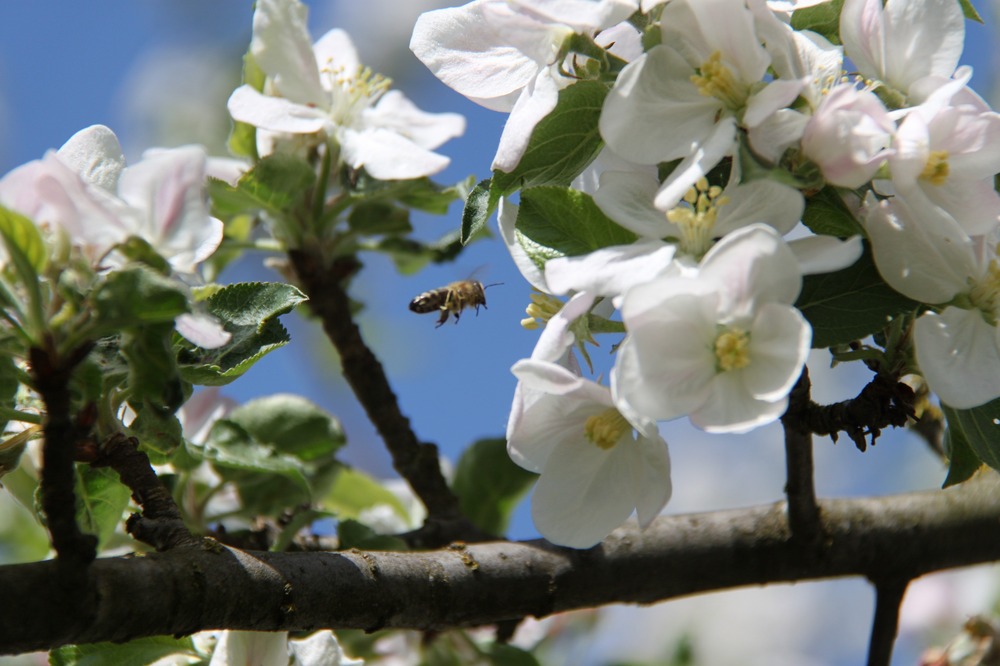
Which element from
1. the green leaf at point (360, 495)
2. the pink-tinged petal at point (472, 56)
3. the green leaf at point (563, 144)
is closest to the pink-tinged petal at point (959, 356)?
the green leaf at point (563, 144)

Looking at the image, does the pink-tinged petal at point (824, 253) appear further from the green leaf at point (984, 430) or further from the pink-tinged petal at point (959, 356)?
the green leaf at point (984, 430)

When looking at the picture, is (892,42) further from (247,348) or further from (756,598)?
(756,598)

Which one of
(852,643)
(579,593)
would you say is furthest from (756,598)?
(579,593)

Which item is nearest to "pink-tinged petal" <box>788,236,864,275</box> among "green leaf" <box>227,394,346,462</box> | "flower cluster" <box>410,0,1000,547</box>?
"flower cluster" <box>410,0,1000,547</box>

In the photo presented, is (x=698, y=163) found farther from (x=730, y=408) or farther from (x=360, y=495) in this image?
(x=360, y=495)

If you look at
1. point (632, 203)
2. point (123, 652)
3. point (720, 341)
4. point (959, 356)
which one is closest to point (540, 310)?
point (632, 203)

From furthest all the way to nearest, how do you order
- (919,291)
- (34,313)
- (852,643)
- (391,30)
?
(852,643)
(391,30)
(919,291)
(34,313)
